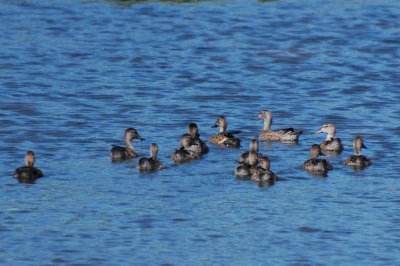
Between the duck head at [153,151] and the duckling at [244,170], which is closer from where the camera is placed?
the duckling at [244,170]

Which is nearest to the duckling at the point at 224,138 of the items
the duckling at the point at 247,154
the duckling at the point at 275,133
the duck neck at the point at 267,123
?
Answer: the duckling at the point at 275,133

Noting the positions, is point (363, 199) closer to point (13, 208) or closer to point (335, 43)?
point (13, 208)

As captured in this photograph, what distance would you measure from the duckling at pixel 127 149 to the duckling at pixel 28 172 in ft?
5.34

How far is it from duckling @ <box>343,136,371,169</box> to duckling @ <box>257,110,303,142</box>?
177cm

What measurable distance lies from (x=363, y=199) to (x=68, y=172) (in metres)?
4.35

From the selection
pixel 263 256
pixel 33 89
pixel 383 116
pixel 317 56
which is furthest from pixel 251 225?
pixel 317 56

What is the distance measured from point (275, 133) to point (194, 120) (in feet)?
7.21

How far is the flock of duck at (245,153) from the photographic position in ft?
62.4

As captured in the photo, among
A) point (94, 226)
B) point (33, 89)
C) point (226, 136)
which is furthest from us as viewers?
point (33, 89)

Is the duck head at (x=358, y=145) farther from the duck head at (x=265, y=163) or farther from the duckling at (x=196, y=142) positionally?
the duckling at (x=196, y=142)

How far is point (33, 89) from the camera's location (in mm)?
26594

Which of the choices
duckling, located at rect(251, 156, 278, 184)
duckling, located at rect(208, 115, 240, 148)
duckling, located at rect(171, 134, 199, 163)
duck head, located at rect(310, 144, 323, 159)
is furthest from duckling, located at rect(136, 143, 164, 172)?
duck head, located at rect(310, 144, 323, 159)

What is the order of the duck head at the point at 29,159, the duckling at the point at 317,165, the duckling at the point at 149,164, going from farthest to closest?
the duckling at the point at 317,165 < the duckling at the point at 149,164 < the duck head at the point at 29,159

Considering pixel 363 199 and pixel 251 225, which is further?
pixel 363 199
